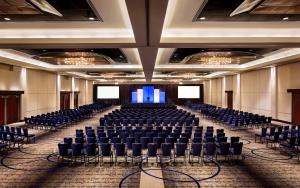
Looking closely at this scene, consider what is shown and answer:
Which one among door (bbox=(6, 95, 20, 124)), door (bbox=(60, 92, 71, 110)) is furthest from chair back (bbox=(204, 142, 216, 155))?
door (bbox=(60, 92, 71, 110))

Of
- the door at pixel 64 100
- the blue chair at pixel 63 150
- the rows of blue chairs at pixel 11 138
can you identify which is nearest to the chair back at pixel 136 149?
the blue chair at pixel 63 150

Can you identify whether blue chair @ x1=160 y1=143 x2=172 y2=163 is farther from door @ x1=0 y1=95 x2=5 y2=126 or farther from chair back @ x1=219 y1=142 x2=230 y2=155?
door @ x1=0 y1=95 x2=5 y2=126

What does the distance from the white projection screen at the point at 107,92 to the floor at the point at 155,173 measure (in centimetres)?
3637

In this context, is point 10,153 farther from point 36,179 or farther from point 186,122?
point 186,122

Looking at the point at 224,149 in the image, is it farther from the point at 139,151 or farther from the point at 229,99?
the point at 229,99

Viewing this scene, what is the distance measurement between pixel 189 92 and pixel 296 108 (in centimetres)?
2925

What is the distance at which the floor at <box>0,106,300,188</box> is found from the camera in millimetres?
6980

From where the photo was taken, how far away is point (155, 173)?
7.87m

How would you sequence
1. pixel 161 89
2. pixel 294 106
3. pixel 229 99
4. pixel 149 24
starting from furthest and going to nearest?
1. pixel 161 89
2. pixel 229 99
3. pixel 294 106
4. pixel 149 24

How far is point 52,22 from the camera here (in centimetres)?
864

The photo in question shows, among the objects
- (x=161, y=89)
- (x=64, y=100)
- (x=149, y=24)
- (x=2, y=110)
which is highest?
(x=149, y=24)

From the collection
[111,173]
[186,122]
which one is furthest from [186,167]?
[186,122]

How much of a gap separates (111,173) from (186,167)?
8.32 feet

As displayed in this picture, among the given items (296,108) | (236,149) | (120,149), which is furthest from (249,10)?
(296,108)
